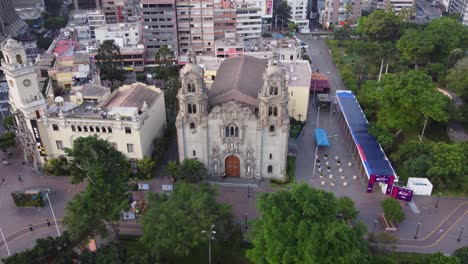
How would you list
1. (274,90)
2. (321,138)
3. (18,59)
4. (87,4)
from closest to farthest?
1. (274,90)
2. (18,59)
3. (321,138)
4. (87,4)

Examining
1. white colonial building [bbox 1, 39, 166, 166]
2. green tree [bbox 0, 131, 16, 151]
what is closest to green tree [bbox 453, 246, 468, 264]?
white colonial building [bbox 1, 39, 166, 166]

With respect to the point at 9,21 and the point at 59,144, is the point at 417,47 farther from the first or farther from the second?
the point at 9,21

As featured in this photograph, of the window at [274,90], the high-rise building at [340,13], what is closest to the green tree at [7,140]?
the window at [274,90]

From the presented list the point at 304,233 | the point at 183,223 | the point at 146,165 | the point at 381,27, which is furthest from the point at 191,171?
the point at 381,27

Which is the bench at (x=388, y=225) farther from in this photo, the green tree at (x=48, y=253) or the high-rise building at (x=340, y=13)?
the high-rise building at (x=340, y=13)

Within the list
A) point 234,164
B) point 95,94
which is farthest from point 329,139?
point 95,94

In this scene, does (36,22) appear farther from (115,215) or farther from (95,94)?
(115,215)

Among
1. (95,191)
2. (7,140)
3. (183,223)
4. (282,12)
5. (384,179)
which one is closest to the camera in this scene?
(183,223)
